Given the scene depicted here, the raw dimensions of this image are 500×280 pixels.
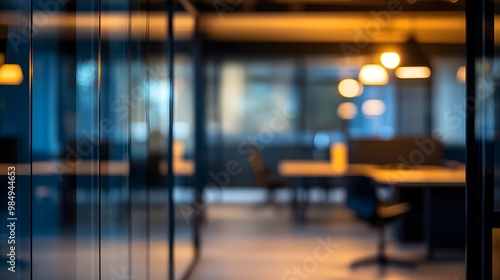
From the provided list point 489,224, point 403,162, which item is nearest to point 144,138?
point 489,224

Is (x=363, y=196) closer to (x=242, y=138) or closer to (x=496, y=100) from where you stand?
(x=496, y=100)

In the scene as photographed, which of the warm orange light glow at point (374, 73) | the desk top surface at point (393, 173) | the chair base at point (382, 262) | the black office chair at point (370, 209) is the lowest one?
the chair base at point (382, 262)

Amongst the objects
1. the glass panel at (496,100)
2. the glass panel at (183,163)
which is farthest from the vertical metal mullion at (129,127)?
the glass panel at (496,100)

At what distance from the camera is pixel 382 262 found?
6.11m

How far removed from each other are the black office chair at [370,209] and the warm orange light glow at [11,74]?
391cm

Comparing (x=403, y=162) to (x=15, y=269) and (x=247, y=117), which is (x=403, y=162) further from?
(x=15, y=269)

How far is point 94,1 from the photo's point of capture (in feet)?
9.85

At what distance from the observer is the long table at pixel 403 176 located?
20.9 ft

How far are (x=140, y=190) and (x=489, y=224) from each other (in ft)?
6.83

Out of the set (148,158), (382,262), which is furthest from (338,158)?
(148,158)

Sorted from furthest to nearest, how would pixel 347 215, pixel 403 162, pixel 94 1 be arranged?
pixel 347 215, pixel 403 162, pixel 94 1

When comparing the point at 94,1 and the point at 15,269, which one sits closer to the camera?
the point at 15,269

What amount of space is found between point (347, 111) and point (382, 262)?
6.90 metres

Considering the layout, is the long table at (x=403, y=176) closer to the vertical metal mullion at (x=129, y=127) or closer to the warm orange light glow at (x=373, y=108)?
the vertical metal mullion at (x=129, y=127)
